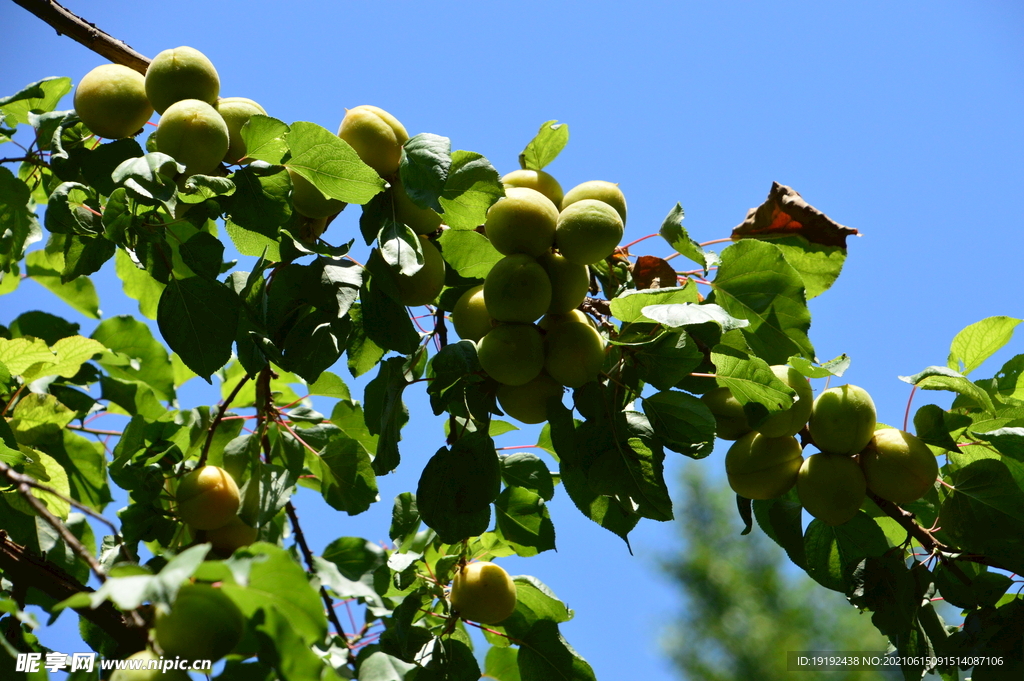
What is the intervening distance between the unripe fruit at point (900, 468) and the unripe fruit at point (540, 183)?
0.49 meters

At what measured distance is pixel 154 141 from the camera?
33.5 inches

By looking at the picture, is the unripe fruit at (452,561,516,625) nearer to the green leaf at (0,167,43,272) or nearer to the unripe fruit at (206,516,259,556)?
the unripe fruit at (206,516,259,556)

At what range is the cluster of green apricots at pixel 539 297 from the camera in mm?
829

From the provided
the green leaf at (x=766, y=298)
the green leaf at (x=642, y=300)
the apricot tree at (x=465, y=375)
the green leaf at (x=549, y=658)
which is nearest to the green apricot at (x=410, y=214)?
the apricot tree at (x=465, y=375)

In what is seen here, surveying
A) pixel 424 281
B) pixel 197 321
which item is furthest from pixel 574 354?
pixel 197 321

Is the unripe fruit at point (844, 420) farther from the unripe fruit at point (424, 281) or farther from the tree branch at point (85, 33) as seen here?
the tree branch at point (85, 33)

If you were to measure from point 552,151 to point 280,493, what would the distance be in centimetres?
59

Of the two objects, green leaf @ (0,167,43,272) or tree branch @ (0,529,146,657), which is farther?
green leaf @ (0,167,43,272)

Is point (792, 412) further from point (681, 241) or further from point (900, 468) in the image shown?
point (681, 241)

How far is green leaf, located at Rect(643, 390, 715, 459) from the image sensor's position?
849mm

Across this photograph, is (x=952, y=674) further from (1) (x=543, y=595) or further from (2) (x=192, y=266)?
(2) (x=192, y=266)

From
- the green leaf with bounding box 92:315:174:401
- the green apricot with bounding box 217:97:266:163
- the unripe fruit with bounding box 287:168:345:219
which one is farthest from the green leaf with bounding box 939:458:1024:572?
the green leaf with bounding box 92:315:174:401

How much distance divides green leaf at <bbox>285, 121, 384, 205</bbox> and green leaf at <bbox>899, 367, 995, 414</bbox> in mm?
686

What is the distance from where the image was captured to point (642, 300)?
0.82m
